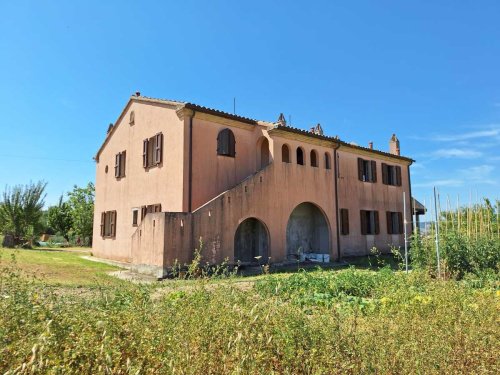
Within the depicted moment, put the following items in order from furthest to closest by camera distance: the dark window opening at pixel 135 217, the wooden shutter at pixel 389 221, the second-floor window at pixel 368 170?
the wooden shutter at pixel 389 221, the second-floor window at pixel 368 170, the dark window opening at pixel 135 217

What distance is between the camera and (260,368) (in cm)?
273

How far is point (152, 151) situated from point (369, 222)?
1251 cm

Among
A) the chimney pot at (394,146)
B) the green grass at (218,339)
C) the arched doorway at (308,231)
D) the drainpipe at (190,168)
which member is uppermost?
the chimney pot at (394,146)

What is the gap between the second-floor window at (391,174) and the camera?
72.4 feet

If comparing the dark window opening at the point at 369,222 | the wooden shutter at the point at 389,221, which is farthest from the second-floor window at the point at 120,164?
the wooden shutter at the point at 389,221

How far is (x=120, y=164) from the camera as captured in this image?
1848 cm

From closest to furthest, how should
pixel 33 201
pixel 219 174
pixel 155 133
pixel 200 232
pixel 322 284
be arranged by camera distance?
pixel 322 284 < pixel 200 232 < pixel 219 174 < pixel 155 133 < pixel 33 201

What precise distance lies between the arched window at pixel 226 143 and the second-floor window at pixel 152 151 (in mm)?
2485

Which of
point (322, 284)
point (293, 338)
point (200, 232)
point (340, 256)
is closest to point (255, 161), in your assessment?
point (200, 232)

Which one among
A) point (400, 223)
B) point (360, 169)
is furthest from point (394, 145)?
point (360, 169)

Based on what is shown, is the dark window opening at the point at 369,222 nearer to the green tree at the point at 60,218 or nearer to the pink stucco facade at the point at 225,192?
the pink stucco facade at the point at 225,192

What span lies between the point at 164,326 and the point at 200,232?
9.24 metres

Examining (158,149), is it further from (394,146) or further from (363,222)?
(394,146)

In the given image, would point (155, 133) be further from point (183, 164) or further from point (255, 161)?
point (255, 161)
